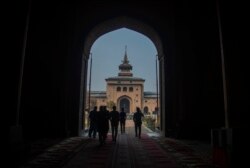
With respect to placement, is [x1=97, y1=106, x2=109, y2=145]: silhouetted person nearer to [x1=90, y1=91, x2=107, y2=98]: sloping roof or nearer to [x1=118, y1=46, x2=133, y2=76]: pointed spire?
[x1=90, y1=91, x2=107, y2=98]: sloping roof

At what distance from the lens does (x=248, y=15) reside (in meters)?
5.50

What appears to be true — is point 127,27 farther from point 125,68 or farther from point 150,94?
point 150,94

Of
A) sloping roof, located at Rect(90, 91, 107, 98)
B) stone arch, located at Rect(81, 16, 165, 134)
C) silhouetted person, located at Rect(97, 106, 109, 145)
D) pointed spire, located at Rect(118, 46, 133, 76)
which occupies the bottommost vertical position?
silhouetted person, located at Rect(97, 106, 109, 145)

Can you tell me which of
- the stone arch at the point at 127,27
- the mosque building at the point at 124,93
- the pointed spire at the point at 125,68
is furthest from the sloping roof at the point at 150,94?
the stone arch at the point at 127,27

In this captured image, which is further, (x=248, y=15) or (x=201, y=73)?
(x=201, y=73)

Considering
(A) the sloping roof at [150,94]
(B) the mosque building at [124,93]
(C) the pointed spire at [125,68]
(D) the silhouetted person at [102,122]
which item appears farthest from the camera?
(A) the sloping roof at [150,94]

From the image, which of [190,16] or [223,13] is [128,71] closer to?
[190,16]

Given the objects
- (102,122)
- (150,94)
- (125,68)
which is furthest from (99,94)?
(102,122)

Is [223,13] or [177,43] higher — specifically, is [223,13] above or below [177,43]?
below

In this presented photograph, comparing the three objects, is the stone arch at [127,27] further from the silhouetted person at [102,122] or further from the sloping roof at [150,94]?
the sloping roof at [150,94]

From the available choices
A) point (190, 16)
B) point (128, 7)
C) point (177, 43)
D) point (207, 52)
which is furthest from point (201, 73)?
point (128, 7)

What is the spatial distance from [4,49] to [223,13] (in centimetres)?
421

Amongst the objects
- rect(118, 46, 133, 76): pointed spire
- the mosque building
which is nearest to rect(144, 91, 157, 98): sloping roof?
the mosque building

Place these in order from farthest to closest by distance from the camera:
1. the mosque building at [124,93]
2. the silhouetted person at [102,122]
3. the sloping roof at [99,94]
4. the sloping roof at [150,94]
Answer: the sloping roof at [150,94] < the sloping roof at [99,94] < the mosque building at [124,93] < the silhouetted person at [102,122]
